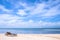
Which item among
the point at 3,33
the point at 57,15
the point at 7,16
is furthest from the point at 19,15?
the point at 57,15

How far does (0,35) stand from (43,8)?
907mm

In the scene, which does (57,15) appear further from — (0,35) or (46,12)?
(0,35)

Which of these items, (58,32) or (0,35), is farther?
(58,32)

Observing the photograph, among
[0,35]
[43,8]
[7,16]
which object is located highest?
[43,8]

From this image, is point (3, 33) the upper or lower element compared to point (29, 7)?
lower

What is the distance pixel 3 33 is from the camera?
2.21 metres

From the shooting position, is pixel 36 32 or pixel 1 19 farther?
pixel 36 32

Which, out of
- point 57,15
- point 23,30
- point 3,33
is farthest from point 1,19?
point 57,15

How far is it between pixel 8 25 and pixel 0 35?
0.23 meters

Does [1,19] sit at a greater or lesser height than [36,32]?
greater

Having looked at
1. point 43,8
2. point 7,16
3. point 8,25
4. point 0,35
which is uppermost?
point 43,8

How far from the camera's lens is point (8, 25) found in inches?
88.3

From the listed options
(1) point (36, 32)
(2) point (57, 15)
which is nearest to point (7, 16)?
(1) point (36, 32)

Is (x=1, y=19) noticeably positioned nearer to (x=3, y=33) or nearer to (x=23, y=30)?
(x=3, y=33)
